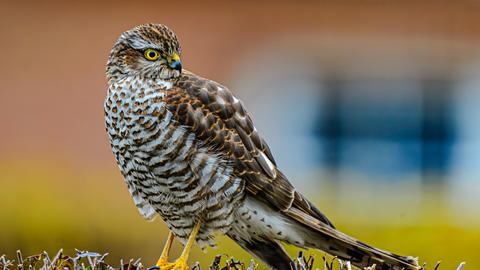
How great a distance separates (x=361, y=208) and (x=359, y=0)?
3875mm

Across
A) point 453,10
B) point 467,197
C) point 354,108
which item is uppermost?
point 453,10

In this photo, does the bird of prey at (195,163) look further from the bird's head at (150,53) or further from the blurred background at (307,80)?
the blurred background at (307,80)

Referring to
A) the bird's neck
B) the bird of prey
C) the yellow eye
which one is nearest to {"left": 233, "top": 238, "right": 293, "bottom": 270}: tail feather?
the bird of prey

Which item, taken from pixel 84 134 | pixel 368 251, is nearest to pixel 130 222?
pixel 368 251

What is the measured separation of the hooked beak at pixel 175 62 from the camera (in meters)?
5.54

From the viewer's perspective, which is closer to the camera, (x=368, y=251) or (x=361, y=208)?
(x=368, y=251)

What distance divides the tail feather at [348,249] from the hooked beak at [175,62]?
100 centimetres

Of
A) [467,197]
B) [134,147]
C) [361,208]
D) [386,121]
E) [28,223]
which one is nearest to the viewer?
[134,147]

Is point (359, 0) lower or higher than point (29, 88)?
higher

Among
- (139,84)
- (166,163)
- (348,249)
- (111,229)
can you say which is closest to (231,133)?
(166,163)

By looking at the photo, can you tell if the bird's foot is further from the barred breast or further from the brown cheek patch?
the brown cheek patch

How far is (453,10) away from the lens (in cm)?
1381

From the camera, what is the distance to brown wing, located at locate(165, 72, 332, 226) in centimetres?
553

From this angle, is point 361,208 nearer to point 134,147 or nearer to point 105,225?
point 105,225
